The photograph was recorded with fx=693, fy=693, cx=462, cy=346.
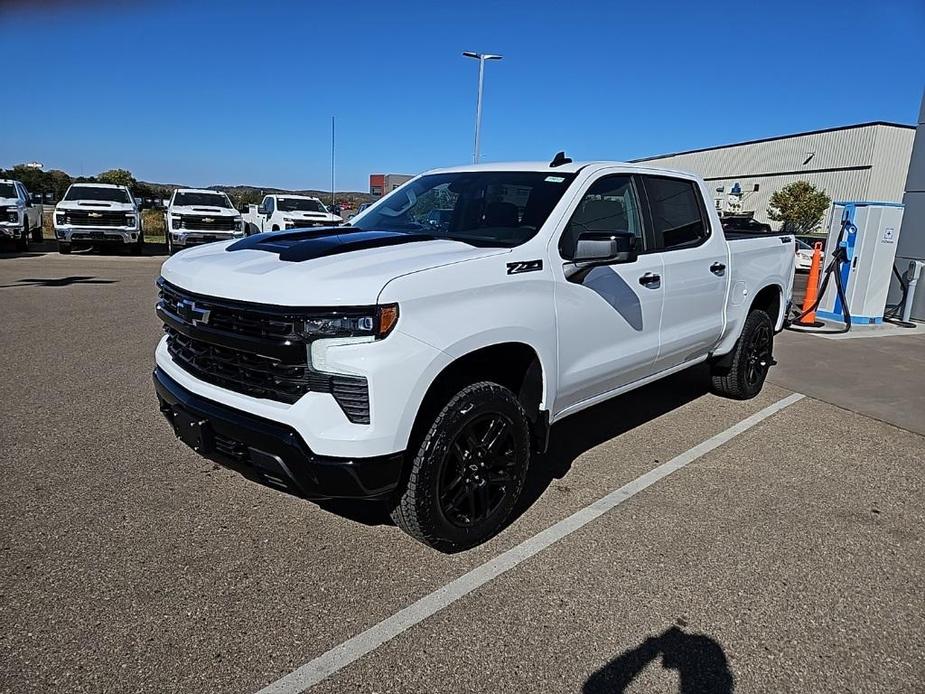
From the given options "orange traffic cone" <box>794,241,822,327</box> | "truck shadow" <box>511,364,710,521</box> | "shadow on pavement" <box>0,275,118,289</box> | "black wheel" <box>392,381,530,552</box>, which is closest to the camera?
"black wheel" <box>392,381,530,552</box>

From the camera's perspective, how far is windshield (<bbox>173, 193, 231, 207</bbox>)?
19.2m

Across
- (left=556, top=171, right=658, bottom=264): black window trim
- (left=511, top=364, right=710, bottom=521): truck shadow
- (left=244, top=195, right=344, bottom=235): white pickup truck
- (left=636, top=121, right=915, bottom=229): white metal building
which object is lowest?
(left=511, top=364, right=710, bottom=521): truck shadow

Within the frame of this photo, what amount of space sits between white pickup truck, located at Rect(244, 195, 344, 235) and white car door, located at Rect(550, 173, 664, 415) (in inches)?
574

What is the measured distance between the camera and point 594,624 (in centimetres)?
283

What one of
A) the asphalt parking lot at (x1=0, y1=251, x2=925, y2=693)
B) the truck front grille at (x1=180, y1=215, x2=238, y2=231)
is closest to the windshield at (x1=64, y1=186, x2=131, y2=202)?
the truck front grille at (x1=180, y1=215, x2=238, y2=231)

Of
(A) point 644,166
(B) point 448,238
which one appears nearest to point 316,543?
(B) point 448,238

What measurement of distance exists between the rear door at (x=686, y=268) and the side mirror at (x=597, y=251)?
97 centimetres

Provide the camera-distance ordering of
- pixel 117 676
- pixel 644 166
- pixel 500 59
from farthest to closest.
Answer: pixel 500 59 < pixel 644 166 < pixel 117 676

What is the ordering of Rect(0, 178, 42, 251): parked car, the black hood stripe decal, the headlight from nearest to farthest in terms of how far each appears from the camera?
the headlight → the black hood stripe decal → Rect(0, 178, 42, 251): parked car

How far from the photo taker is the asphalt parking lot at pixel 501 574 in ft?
8.36

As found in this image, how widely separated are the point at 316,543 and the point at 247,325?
116 centimetres

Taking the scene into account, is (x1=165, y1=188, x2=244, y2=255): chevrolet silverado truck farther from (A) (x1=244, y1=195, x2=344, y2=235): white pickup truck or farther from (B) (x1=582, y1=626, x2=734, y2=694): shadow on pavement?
(B) (x1=582, y1=626, x2=734, y2=694): shadow on pavement

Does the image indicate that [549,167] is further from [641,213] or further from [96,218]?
[96,218]

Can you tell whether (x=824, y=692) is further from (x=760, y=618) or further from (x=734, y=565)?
(x=734, y=565)
